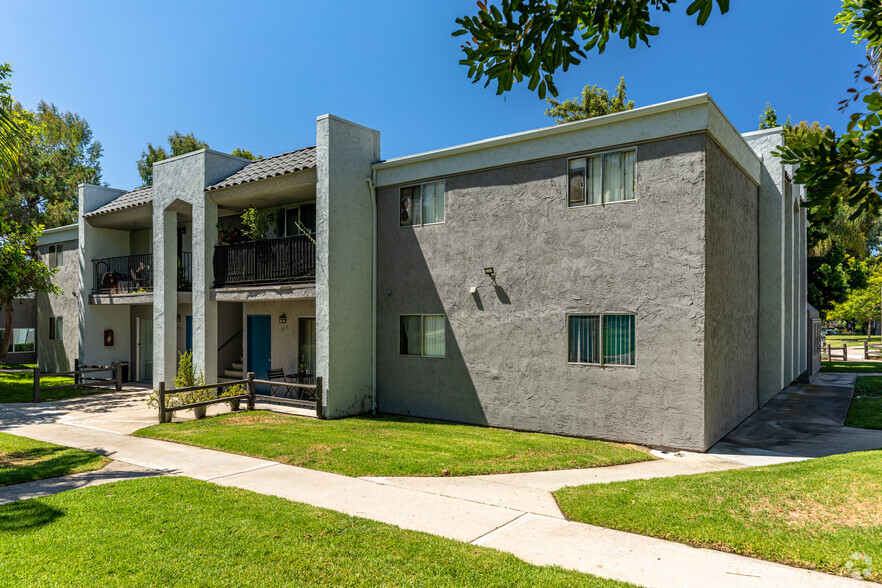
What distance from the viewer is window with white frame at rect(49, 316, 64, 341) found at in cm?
2377

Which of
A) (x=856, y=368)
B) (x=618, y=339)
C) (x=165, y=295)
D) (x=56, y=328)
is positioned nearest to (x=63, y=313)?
(x=56, y=328)

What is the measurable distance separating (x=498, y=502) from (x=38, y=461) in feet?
26.0

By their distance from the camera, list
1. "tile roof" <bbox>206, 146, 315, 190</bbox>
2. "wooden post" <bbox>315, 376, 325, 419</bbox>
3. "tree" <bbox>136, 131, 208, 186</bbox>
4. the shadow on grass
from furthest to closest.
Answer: "tree" <bbox>136, 131, 208, 186</bbox>, "tile roof" <bbox>206, 146, 315, 190</bbox>, "wooden post" <bbox>315, 376, 325, 419</bbox>, the shadow on grass

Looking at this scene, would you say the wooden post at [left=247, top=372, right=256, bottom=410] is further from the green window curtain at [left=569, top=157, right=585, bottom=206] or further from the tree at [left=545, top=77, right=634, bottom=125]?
the tree at [left=545, top=77, right=634, bottom=125]

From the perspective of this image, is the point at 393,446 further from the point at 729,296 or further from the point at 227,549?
the point at 729,296

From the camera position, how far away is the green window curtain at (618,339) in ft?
36.1

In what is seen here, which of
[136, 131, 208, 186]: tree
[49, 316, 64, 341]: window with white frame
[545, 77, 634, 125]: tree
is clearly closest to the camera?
[49, 316, 64, 341]: window with white frame

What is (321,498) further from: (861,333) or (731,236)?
(861,333)

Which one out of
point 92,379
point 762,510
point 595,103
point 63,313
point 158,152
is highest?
point 595,103

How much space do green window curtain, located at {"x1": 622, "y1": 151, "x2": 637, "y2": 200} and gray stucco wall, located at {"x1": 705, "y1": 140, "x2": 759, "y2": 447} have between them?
1346mm

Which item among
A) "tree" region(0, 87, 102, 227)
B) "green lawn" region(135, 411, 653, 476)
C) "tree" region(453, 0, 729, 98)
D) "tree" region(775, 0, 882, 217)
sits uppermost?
"tree" region(0, 87, 102, 227)

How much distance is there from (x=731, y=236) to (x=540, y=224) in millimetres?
4226

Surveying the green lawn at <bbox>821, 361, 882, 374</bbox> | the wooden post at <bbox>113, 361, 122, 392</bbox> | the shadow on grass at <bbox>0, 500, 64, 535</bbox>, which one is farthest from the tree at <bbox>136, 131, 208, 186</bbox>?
the green lawn at <bbox>821, 361, 882, 374</bbox>

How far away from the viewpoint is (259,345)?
59.2ft
